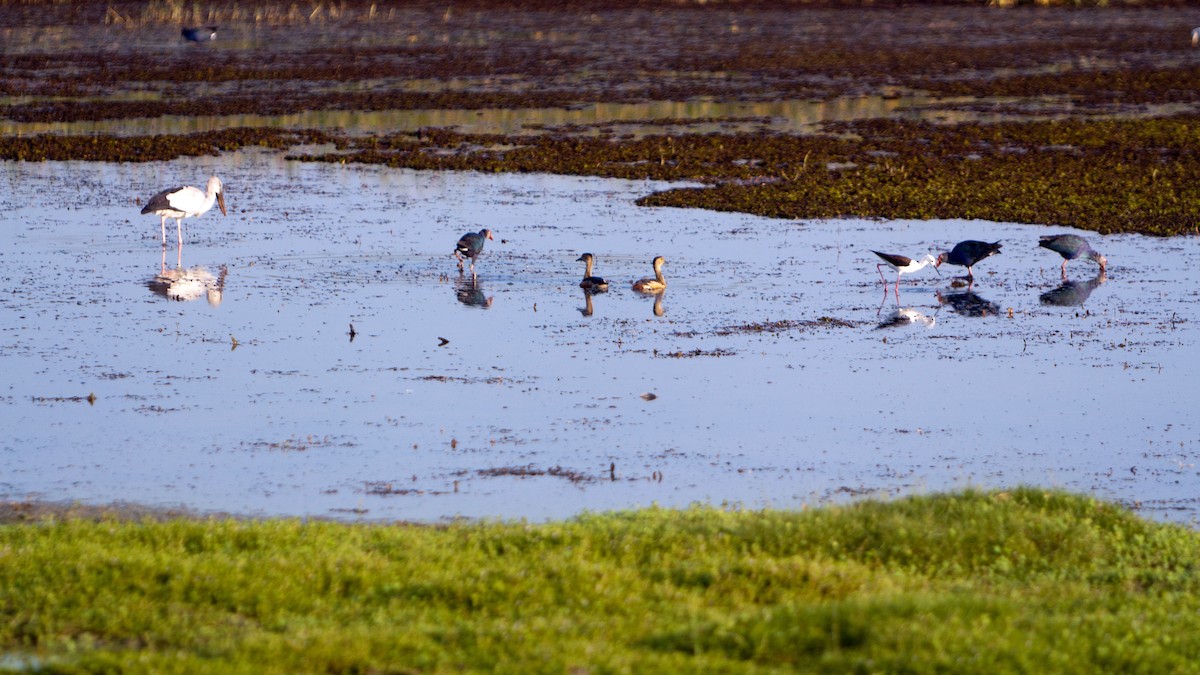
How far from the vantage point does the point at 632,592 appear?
8.27 metres

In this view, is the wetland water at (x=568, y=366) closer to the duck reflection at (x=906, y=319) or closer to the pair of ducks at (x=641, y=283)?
the duck reflection at (x=906, y=319)

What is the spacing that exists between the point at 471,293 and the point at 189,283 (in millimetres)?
3572

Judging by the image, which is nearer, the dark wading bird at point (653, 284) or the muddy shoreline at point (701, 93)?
the dark wading bird at point (653, 284)

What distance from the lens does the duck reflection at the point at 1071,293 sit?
18.3 metres

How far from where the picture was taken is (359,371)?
50.2ft

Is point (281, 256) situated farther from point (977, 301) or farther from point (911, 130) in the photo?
point (911, 130)

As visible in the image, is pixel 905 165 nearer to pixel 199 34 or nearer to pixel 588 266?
pixel 588 266

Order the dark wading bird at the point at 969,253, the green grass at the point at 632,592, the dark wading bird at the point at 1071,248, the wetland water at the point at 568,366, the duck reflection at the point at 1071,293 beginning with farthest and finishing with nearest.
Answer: the dark wading bird at the point at 1071,248, the dark wading bird at the point at 969,253, the duck reflection at the point at 1071,293, the wetland water at the point at 568,366, the green grass at the point at 632,592

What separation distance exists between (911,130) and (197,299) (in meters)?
17.8

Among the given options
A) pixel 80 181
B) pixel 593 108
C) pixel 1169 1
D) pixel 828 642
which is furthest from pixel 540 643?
pixel 1169 1

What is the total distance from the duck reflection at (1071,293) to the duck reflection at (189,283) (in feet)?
30.6

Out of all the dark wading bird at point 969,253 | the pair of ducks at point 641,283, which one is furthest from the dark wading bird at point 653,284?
the dark wading bird at point 969,253

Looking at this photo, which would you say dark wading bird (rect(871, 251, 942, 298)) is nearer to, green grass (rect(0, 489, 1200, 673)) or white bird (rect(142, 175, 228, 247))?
green grass (rect(0, 489, 1200, 673))

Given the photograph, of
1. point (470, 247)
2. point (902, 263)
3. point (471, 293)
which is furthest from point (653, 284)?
point (902, 263)
